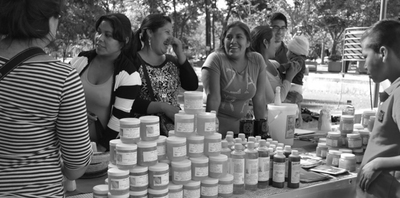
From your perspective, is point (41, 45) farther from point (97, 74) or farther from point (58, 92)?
point (97, 74)

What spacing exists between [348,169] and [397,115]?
26.5 inches

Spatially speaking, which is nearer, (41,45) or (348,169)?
(41,45)

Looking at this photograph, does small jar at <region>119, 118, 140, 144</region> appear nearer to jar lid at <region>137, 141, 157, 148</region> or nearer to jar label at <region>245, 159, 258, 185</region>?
jar lid at <region>137, 141, 157, 148</region>

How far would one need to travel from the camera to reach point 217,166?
1.78 metres

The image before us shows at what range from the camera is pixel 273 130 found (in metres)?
2.83

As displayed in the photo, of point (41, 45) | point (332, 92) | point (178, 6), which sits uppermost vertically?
point (178, 6)

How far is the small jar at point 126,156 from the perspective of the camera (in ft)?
5.21

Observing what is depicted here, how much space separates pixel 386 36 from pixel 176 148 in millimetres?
1171

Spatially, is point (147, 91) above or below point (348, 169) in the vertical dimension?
above

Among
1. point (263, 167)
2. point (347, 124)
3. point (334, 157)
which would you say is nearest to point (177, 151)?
point (263, 167)

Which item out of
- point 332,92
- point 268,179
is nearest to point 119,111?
point 268,179

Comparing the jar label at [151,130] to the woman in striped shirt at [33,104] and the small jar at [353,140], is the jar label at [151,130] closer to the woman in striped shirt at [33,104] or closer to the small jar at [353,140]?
the woman in striped shirt at [33,104]

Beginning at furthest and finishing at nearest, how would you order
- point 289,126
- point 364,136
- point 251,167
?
point 289,126, point 364,136, point 251,167

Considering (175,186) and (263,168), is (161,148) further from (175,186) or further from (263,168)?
(263,168)
